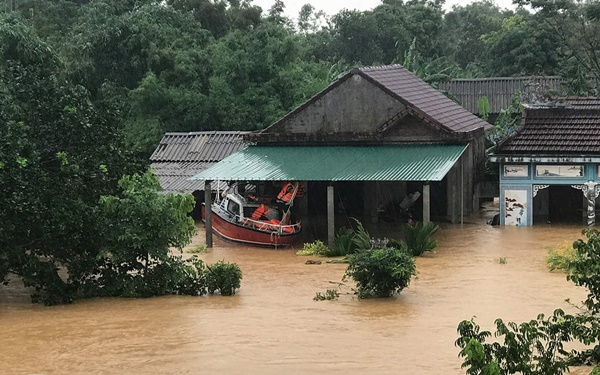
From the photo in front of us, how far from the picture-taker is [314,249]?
87.2ft

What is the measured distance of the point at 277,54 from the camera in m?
39.0

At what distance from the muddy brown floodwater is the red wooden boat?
2.68 metres

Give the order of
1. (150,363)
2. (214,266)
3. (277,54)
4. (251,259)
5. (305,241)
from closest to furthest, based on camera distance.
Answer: (150,363) < (214,266) < (251,259) < (305,241) < (277,54)

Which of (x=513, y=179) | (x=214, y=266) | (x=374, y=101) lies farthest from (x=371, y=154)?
(x=214, y=266)

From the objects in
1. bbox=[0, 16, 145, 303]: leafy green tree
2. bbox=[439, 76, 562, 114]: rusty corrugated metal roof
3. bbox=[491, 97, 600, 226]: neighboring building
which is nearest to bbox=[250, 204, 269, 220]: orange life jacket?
bbox=[0, 16, 145, 303]: leafy green tree

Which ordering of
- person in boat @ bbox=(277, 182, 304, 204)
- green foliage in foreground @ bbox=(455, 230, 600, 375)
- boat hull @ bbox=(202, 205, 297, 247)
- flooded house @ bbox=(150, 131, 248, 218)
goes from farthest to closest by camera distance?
1. flooded house @ bbox=(150, 131, 248, 218)
2. person in boat @ bbox=(277, 182, 304, 204)
3. boat hull @ bbox=(202, 205, 297, 247)
4. green foliage in foreground @ bbox=(455, 230, 600, 375)

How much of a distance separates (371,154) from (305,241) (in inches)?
118

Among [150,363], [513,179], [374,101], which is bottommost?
[150,363]

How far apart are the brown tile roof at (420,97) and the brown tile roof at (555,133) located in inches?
63.1

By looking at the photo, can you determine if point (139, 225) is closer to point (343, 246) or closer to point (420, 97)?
point (343, 246)

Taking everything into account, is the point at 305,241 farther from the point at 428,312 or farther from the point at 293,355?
the point at 293,355

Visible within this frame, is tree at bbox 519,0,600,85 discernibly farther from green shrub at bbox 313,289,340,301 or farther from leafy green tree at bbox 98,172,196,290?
leafy green tree at bbox 98,172,196,290

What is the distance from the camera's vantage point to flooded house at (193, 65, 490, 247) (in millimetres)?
27766

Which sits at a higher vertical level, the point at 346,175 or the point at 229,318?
the point at 346,175
